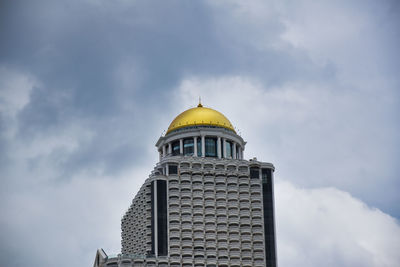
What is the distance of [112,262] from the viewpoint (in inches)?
7835

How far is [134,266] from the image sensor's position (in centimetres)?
19825

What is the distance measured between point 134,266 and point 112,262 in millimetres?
4984
